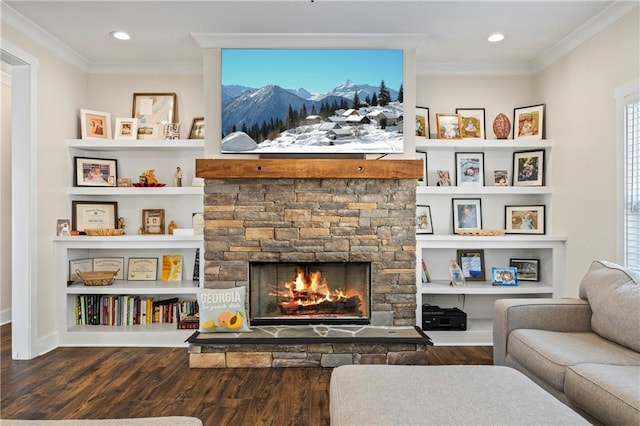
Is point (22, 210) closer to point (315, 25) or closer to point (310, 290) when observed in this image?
point (310, 290)

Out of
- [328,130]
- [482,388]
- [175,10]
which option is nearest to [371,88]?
[328,130]

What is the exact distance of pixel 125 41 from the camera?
3.84 m

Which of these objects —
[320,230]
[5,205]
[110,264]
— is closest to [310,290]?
[320,230]

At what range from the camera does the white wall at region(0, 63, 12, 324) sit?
493cm

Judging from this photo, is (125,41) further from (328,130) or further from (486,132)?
(486,132)

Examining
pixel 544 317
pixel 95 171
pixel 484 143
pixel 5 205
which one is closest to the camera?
pixel 544 317

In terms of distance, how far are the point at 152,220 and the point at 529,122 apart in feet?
12.2

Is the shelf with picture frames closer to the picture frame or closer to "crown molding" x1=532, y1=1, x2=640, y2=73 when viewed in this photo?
"crown molding" x1=532, y1=1, x2=640, y2=73

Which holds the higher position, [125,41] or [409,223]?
[125,41]

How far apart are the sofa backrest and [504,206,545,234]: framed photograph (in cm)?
140

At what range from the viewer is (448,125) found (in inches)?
171

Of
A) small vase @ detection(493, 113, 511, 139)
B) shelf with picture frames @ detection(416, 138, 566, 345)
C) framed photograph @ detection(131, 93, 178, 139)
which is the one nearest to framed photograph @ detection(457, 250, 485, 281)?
shelf with picture frames @ detection(416, 138, 566, 345)

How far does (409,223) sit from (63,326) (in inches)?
123

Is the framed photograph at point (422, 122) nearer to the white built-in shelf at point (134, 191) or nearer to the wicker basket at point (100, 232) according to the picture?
the white built-in shelf at point (134, 191)
